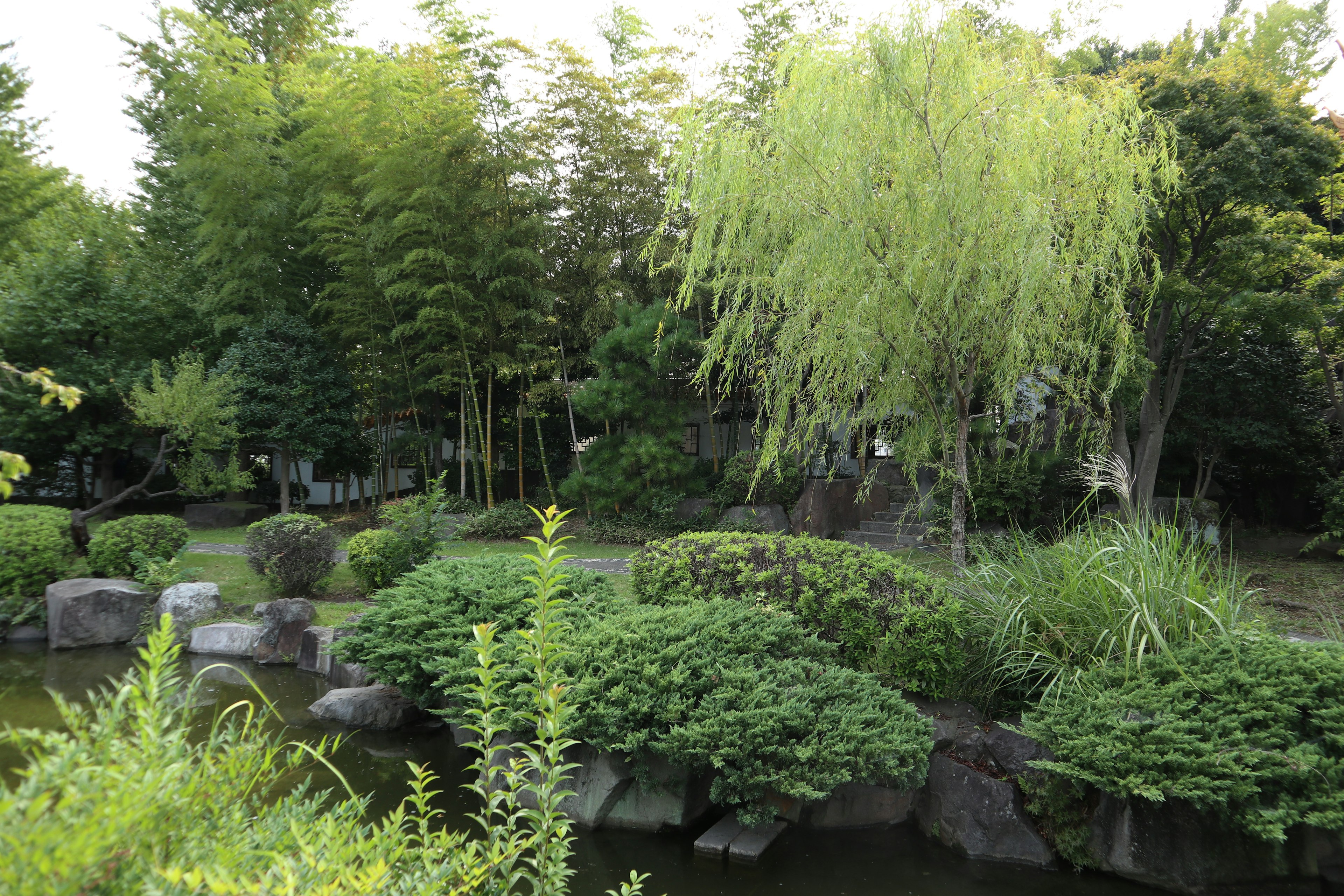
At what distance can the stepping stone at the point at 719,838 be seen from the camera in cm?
350

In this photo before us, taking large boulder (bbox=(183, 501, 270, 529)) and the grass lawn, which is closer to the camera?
the grass lawn

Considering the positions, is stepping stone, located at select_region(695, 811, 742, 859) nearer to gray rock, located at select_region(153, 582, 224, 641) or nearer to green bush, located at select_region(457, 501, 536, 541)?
gray rock, located at select_region(153, 582, 224, 641)

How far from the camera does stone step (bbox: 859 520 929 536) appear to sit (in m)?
8.98

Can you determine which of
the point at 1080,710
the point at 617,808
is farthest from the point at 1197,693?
the point at 617,808

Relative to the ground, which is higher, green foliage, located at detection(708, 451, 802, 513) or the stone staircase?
green foliage, located at detection(708, 451, 802, 513)

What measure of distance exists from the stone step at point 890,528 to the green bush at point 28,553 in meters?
8.83

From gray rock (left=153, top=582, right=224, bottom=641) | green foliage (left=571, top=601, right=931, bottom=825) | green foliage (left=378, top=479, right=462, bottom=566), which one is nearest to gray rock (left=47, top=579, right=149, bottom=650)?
gray rock (left=153, top=582, right=224, bottom=641)

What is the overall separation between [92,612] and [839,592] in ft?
21.5

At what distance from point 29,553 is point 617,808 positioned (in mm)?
6644

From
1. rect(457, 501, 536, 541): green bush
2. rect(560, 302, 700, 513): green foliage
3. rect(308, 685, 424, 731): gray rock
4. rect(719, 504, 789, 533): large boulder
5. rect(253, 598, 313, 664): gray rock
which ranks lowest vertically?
rect(308, 685, 424, 731): gray rock

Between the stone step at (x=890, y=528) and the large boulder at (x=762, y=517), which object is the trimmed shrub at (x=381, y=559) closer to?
the large boulder at (x=762, y=517)

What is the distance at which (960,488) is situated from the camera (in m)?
5.36

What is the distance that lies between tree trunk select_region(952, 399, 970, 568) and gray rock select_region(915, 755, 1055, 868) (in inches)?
71.9

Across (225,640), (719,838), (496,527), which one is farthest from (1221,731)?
(496,527)
